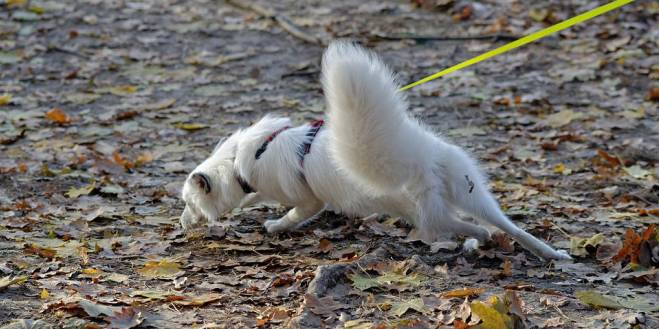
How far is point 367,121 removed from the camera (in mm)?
4262

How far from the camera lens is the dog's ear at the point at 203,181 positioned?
18.3 feet

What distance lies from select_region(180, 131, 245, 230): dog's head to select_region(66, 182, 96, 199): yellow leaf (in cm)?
99

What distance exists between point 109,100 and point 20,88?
41.7 inches

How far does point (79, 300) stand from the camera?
12.3ft

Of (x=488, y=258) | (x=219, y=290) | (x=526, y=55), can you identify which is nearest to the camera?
(x=219, y=290)

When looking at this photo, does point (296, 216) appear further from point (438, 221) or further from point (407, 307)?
point (407, 307)

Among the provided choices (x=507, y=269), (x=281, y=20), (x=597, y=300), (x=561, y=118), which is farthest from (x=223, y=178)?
(x=281, y=20)

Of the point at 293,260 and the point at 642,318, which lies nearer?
the point at 642,318

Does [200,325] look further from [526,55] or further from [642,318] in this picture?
[526,55]

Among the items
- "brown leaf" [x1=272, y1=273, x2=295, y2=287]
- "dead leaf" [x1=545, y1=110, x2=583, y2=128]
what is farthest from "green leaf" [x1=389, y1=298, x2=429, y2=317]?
"dead leaf" [x1=545, y1=110, x2=583, y2=128]

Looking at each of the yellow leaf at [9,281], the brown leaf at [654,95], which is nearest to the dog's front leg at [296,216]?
the yellow leaf at [9,281]

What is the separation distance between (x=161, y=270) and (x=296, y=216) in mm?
1231

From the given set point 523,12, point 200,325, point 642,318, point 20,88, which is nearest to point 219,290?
point 200,325

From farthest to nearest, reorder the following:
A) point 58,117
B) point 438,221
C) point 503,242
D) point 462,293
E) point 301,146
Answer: point 58,117
point 301,146
point 503,242
point 438,221
point 462,293
